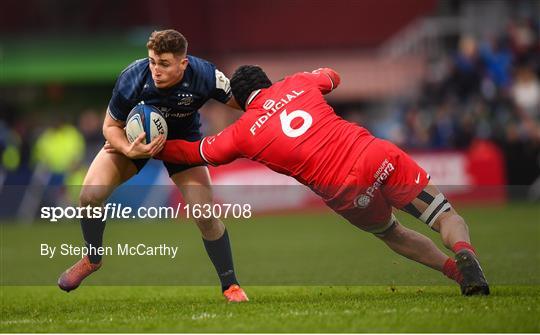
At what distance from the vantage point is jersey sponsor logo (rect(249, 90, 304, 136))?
7496mm

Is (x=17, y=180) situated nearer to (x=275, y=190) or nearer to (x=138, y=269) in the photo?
(x=275, y=190)

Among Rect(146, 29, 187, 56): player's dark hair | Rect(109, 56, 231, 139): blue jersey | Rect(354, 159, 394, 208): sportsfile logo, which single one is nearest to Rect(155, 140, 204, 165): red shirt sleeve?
Rect(109, 56, 231, 139): blue jersey

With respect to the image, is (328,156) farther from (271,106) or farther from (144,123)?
(144,123)

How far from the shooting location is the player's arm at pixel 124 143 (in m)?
7.72

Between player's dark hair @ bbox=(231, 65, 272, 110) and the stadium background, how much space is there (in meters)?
1.52

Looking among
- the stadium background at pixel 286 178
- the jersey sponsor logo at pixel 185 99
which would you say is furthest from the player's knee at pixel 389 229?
the jersey sponsor logo at pixel 185 99

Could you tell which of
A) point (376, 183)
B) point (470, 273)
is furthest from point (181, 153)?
point (470, 273)

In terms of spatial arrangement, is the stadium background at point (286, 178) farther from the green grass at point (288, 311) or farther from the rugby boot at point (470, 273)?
the rugby boot at point (470, 273)

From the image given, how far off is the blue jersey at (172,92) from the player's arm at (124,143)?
61 millimetres

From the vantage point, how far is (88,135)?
20.6 m

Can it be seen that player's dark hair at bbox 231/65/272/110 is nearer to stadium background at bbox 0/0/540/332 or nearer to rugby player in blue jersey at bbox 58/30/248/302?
rugby player in blue jersey at bbox 58/30/248/302

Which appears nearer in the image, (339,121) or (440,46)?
(339,121)

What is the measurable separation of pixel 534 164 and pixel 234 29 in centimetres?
1070

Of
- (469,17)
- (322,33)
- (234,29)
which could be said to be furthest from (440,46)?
(234,29)
